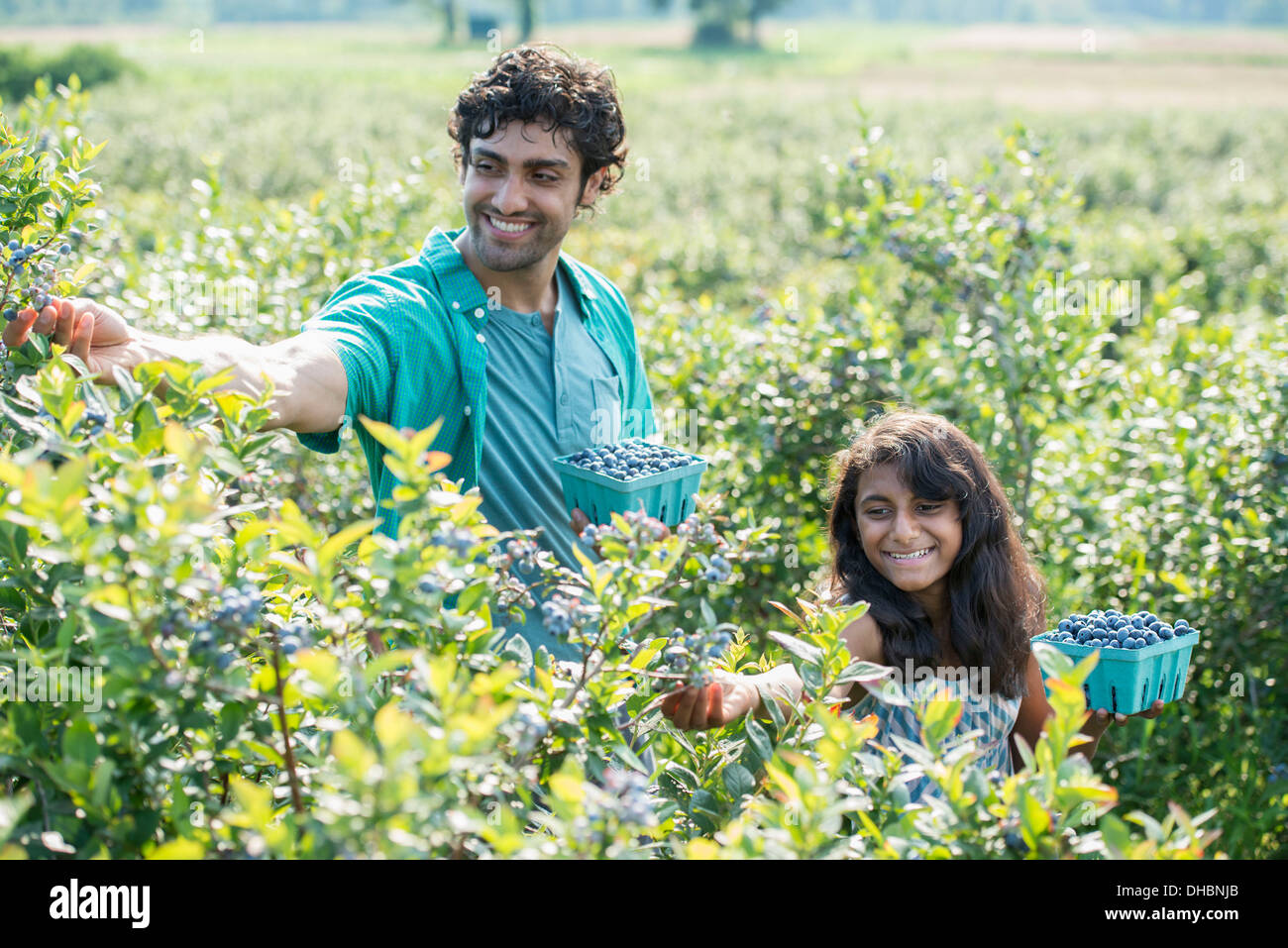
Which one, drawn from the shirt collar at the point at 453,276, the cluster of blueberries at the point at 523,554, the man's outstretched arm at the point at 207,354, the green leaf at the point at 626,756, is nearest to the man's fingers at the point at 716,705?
the green leaf at the point at 626,756

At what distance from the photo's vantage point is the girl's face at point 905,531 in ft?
7.51

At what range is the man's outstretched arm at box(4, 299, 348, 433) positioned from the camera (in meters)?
1.66

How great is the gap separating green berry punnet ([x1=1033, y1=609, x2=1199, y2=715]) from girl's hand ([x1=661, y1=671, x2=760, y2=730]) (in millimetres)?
624

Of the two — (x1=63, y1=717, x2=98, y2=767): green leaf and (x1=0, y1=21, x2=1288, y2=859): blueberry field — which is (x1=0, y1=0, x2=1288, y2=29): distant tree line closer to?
(x1=0, y1=21, x2=1288, y2=859): blueberry field

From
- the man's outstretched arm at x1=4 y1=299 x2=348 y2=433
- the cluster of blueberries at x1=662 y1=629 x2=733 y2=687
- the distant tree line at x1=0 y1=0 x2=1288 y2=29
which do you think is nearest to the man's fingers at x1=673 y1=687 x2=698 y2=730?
the cluster of blueberries at x1=662 y1=629 x2=733 y2=687

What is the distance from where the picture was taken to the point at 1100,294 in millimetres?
3664

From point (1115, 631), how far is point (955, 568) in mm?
419

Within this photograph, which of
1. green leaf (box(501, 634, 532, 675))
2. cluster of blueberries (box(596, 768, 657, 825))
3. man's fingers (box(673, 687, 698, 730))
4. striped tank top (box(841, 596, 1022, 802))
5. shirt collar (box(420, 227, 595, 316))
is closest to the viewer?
cluster of blueberries (box(596, 768, 657, 825))

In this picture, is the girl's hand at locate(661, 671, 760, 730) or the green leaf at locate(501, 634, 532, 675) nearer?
the green leaf at locate(501, 634, 532, 675)

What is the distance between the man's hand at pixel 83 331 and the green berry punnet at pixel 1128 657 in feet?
5.50

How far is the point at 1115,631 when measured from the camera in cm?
203

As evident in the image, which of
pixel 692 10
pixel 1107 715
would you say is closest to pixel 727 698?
pixel 1107 715

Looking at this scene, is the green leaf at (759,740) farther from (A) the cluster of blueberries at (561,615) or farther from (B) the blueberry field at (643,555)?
(A) the cluster of blueberries at (561,615)
